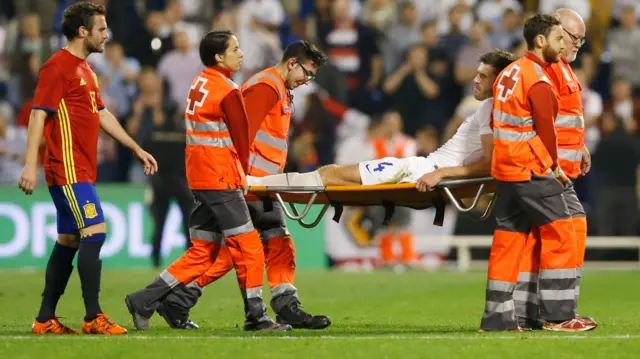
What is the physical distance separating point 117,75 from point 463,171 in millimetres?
12556

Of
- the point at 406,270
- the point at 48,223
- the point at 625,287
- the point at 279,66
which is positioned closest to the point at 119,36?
the point at 48,223

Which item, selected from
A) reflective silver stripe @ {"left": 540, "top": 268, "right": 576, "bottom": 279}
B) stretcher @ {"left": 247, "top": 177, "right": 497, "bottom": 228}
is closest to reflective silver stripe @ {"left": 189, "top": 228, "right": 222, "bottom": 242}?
stretcher @ {"left": 247, "top": 177, "right": 497, "bottom": 228}

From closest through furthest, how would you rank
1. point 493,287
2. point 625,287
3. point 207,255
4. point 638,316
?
point 493,287 < point 207,255 < point 638,316 < point 625,287

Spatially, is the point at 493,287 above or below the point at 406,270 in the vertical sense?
above

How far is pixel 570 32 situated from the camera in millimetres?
8625

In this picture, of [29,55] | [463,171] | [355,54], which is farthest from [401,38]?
[463,171]

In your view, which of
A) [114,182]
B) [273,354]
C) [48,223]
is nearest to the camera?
A: [273,354]

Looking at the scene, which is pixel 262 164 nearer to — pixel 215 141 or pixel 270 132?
pixel 270 132

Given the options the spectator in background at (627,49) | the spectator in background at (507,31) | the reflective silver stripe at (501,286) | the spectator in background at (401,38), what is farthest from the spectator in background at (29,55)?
the reflective silver stripe at (501,286)

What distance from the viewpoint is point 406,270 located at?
17969 millimetres

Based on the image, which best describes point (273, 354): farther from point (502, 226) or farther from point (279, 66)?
point (279, 66)

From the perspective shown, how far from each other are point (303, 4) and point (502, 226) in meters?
13.5

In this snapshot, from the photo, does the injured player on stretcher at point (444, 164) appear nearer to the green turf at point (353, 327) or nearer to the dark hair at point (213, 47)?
the dark hair at point (213, 47)

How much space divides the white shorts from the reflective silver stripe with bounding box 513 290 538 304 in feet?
3.49
